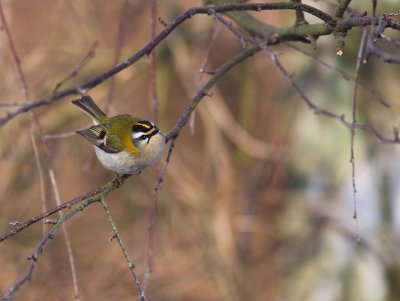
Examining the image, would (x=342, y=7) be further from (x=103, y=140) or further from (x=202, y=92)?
(x=103, y=140)

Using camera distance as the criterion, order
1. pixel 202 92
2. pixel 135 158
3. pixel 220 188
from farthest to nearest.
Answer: pixel 220 188
pixel 135 158
pixel 202 92

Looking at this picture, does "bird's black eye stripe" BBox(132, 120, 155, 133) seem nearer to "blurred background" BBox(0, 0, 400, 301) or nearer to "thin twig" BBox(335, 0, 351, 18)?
"thin twig" BBox(335, 0, 351, 18)

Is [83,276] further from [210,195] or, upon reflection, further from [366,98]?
[366,98]

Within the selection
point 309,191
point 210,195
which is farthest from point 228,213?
point 309,191

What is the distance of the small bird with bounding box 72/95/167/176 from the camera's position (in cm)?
290

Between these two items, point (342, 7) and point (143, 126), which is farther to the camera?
point (143, 126)

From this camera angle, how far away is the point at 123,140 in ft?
10.3

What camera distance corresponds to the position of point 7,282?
Result: 535 cm

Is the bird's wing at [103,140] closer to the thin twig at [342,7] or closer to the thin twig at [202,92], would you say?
the thin twig at [202,92]

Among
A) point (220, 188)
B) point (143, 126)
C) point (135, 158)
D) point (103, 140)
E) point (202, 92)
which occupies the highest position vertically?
point (220, 188)

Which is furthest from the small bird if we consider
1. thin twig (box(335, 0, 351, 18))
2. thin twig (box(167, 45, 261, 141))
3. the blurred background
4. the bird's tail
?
the blurred background

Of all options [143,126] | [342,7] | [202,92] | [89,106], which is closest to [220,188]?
[89,106]

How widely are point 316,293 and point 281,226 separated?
2.29 ft

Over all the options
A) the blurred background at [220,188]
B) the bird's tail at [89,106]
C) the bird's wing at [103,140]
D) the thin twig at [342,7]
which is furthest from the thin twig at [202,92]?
the blurred background at [220,188]
